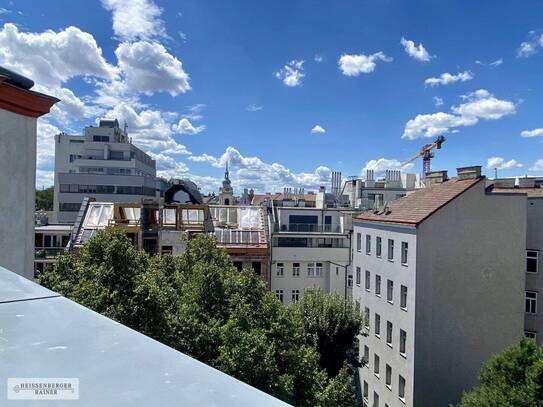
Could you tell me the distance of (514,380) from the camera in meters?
12.9

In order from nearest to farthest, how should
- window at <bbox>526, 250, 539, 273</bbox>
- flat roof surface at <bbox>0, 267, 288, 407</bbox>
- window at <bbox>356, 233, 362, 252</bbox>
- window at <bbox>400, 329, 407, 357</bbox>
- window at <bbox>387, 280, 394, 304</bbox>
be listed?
flat roof surface at <bbox>0, 267, 288, 407</bbox>, window at <bbox>400, 329, 407, 357</bbox>, window at <bbox>526, 250, 539, 273</bbox>, window at <bbox>387, 280, 394, 304</bbox>, window at <bbox>356, 233, 362, 252</bbox>

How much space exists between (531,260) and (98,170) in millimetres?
61442

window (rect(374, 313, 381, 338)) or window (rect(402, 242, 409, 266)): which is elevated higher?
window (rect(402, 242, 409, 266))

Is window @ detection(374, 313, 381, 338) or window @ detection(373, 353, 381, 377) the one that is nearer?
window @ detection(374, 313, 381, 338)

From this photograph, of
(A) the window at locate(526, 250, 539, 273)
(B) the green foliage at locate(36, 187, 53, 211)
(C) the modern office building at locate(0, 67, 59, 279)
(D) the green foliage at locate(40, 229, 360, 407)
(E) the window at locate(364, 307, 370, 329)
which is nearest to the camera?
(C) the modern office building at locate(0, 67, 59, 279)

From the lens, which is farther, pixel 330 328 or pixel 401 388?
pixel 401 388

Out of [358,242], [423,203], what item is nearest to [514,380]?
[423,203]

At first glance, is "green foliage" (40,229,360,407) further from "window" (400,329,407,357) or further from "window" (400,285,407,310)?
"window" (400,285,407,310)

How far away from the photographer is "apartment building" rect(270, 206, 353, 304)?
3322 cm

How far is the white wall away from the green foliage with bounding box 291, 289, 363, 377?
1580 cm

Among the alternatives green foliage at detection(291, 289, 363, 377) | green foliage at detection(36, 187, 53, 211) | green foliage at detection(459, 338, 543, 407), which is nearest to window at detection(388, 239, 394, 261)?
green foliage at detection(291, 289, 363, 377)

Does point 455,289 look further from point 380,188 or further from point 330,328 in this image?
point 380,188

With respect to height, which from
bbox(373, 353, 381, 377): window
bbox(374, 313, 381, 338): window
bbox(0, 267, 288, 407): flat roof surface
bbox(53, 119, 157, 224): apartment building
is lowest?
bbox(373, 353, 381, 377): window

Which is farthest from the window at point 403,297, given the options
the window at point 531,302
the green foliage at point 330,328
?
the window at point 531,302
